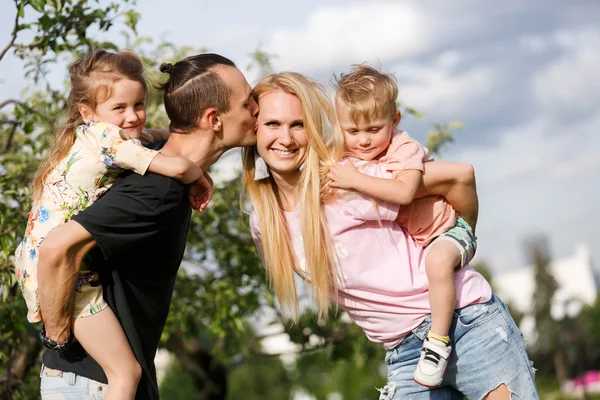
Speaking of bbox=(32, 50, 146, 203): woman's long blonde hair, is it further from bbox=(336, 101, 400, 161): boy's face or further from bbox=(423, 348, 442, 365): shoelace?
bbox=(423, 348, 442, 365): shoelace

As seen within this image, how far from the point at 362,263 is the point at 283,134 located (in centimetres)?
56

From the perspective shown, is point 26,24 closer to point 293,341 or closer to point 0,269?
point 0,269

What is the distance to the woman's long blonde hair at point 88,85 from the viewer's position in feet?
10.2

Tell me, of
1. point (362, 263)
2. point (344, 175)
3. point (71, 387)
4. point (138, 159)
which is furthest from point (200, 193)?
point (71, 387)

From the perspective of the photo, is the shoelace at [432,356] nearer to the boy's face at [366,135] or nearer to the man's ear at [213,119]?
the boy's face at [366,135]

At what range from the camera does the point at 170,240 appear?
119 inches

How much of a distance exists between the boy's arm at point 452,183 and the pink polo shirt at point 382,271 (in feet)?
0.47

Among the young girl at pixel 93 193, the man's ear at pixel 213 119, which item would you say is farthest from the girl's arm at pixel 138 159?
the man's ear at pixel 213 119

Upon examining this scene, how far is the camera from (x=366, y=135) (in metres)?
3.13

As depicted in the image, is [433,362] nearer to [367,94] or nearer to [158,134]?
[367,94]

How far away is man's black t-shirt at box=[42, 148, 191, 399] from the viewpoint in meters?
2.81

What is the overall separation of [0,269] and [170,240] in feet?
4.97

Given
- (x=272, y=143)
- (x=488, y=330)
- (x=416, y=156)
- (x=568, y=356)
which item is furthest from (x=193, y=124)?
(x=568, y=356)

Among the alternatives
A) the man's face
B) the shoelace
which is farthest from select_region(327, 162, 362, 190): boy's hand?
the shoelace
